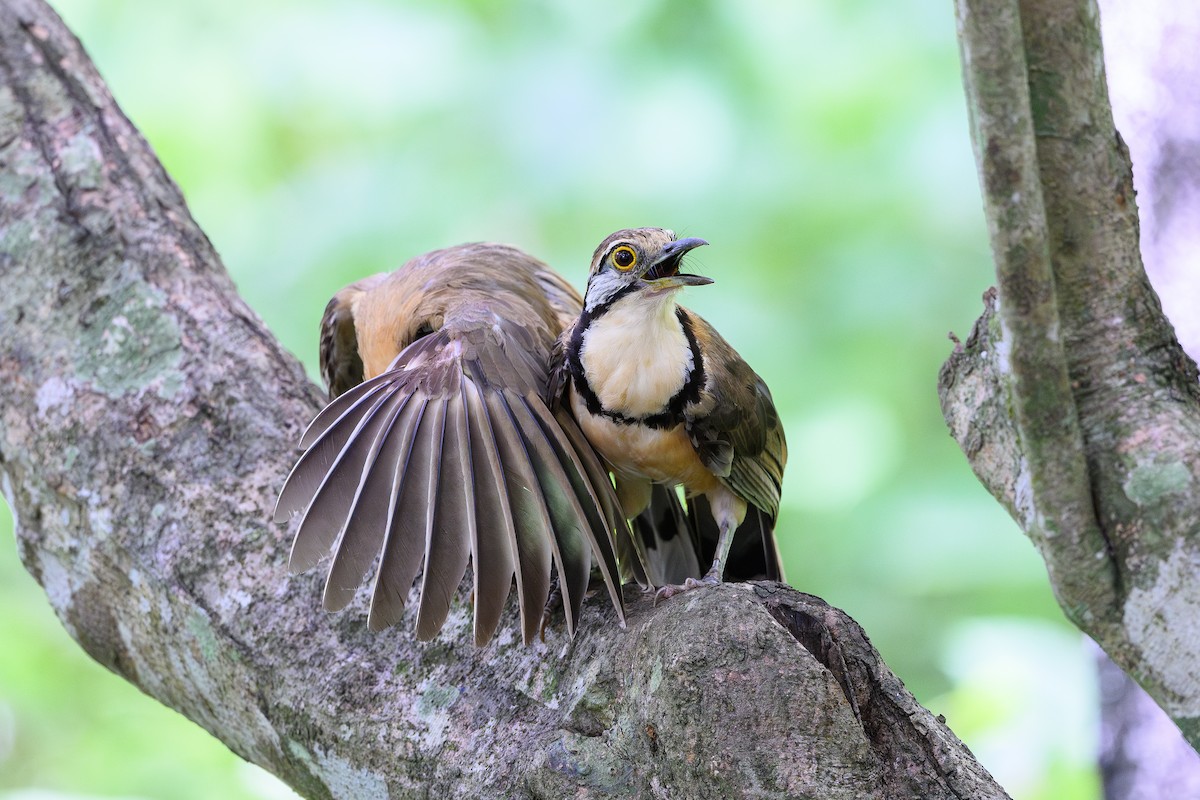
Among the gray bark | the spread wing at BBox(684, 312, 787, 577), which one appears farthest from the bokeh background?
the gray bark

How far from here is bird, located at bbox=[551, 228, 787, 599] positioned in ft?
8.70

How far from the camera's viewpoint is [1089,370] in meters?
1.69

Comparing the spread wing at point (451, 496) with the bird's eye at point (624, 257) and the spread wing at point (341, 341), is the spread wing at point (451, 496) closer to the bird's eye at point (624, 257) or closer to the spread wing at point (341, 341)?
the bird's eye at point (624, 257)

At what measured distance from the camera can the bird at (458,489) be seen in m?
2.22

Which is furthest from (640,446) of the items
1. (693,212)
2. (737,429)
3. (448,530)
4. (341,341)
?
(693,212)

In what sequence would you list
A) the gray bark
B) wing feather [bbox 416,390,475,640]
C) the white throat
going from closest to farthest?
the gray bark, wing feather [bbox 416,390,475,640], the white throat

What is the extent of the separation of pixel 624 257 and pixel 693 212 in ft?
9.39

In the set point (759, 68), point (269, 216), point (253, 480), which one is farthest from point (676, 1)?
point (253, 480)

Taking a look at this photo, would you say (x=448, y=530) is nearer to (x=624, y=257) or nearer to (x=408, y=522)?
(x=408, y=522)

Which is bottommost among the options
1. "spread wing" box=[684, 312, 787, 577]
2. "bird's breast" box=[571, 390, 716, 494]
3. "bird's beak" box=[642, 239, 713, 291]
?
"bird's breast" box=[571, 390, 716, 494]

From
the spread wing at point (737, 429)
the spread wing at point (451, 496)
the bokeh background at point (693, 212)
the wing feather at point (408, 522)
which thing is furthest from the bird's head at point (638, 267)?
the bokeh background at point (693, 212)

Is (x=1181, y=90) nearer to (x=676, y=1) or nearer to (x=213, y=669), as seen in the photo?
(x=213, y=669)

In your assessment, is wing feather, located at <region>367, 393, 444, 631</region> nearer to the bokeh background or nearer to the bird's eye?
the bird's eye

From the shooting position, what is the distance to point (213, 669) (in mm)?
2477
